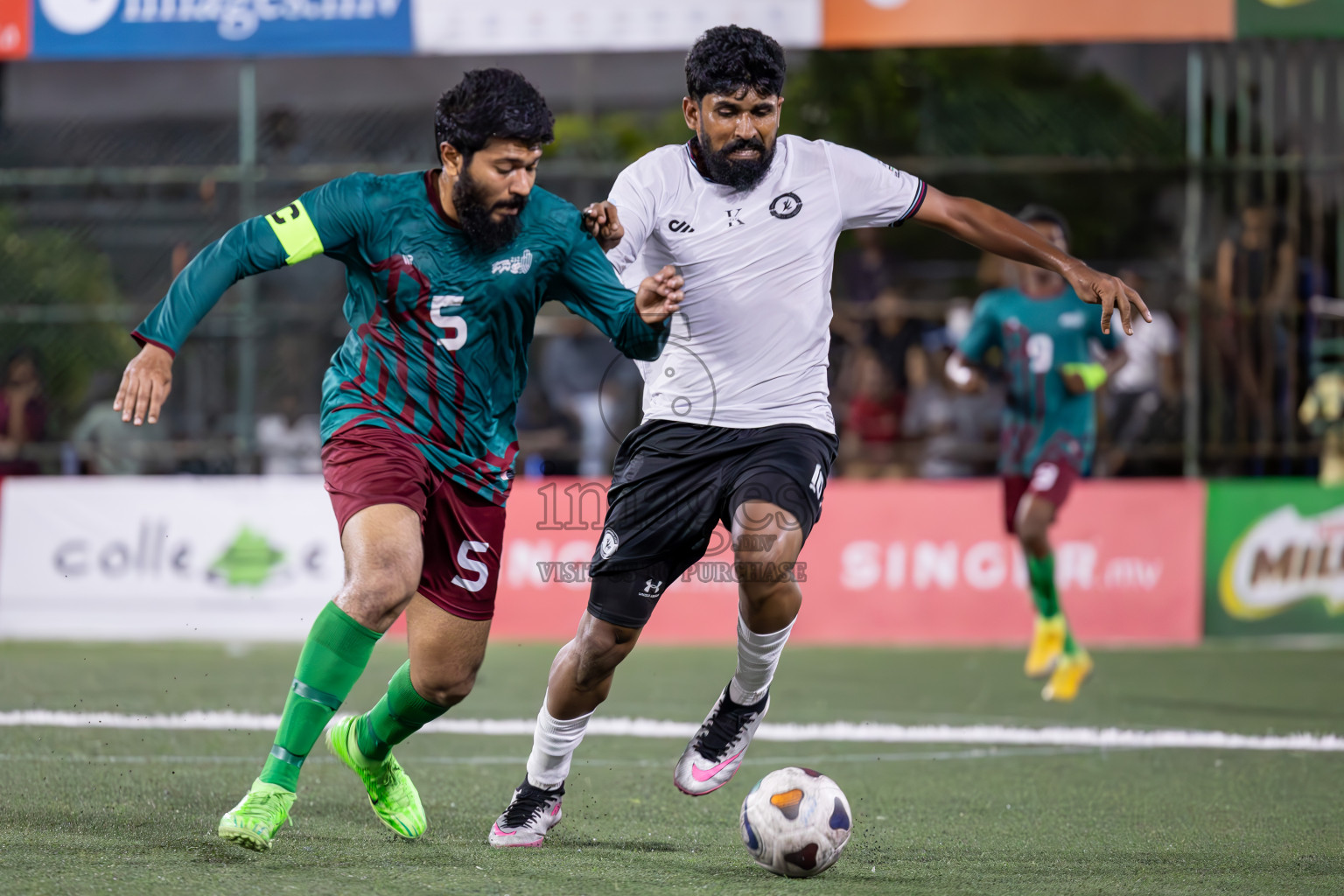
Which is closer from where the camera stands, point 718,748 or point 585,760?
point 718,748

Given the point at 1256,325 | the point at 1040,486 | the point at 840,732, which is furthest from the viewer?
the point at 1256,325

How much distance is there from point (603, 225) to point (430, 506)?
3.29 ft

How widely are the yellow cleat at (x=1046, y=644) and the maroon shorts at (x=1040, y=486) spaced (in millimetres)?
578

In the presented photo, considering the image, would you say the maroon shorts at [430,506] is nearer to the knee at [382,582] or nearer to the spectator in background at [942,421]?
the knee at [382,582]

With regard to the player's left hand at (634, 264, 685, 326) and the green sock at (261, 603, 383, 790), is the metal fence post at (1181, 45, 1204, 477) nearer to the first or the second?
the player's left hand at (634, 264, 685, 326)

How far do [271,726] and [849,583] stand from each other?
18.4 ft

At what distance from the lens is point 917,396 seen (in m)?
12.8

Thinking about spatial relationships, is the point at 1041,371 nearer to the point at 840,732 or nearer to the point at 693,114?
the point at 840,732

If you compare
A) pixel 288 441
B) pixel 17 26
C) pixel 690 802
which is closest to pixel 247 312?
pixel 288 441

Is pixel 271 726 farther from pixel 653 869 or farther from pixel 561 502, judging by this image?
pixel 561 502

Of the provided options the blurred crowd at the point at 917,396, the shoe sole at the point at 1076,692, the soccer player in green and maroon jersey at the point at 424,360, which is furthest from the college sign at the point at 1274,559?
the soccer player in green and maroon jersey at the point at 424,360

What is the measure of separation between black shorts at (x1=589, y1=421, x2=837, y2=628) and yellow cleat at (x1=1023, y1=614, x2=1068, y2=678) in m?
4.52

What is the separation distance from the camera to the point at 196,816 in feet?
16.7

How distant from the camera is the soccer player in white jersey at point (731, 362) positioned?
197 inches
